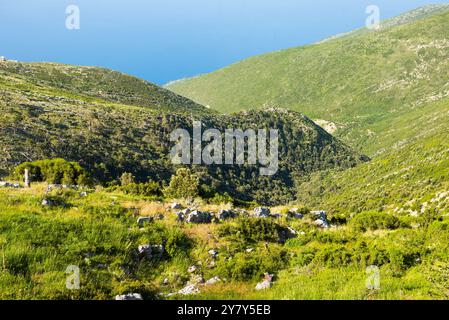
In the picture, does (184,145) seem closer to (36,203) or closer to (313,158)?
(313,158)

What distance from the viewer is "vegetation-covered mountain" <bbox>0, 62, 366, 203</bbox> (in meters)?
59.3

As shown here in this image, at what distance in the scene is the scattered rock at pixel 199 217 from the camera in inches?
672

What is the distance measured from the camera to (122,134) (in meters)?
78.6

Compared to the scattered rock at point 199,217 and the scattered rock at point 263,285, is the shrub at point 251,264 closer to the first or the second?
the scattered rock at point 263,285

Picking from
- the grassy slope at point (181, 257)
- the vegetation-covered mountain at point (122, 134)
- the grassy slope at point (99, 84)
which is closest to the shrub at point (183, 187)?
the grassy slope at point (181, 257)

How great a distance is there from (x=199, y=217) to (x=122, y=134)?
64934mm

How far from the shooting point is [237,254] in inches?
569

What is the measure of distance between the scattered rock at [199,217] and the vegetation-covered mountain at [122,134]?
35.7m

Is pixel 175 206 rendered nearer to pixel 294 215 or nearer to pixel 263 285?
pixel 294 215

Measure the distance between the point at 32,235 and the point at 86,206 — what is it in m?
3.98

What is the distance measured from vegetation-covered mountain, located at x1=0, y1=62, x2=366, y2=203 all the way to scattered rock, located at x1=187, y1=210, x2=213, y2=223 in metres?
35.7

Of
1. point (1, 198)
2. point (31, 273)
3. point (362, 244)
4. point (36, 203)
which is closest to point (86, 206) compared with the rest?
point (36, 203)

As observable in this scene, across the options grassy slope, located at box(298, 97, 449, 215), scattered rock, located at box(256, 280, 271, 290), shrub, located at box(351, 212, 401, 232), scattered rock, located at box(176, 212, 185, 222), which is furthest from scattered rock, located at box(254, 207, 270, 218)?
grassy slope, located at box(298, 97, 449, 215)
